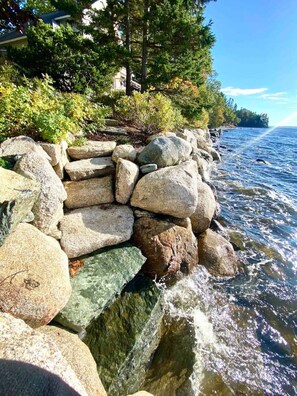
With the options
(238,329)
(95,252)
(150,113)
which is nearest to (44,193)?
(95,252)

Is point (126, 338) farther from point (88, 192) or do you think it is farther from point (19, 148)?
point (19, 148)

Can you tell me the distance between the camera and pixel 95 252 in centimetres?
392

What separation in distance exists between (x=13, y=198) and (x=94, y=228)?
166cm

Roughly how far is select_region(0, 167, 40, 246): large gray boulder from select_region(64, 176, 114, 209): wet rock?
1.35 meters

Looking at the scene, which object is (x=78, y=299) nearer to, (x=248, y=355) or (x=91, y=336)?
(x=91, y=336)

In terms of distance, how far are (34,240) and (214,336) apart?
126 inches

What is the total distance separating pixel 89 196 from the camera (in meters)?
4.60

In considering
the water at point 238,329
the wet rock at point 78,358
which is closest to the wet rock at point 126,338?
the water at point 238,329

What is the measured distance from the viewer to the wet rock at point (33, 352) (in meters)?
1.74

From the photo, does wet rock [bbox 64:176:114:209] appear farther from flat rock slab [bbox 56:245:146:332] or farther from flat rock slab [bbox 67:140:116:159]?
flat rock slab [bbox 56:245:146:332]

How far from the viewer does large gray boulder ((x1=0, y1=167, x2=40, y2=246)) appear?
2.57 meters

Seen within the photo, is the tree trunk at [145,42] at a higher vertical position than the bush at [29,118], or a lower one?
higher

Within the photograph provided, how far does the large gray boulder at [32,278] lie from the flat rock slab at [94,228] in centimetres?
65

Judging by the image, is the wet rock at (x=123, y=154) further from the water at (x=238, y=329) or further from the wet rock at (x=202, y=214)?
the water at (x=238, y=329)
